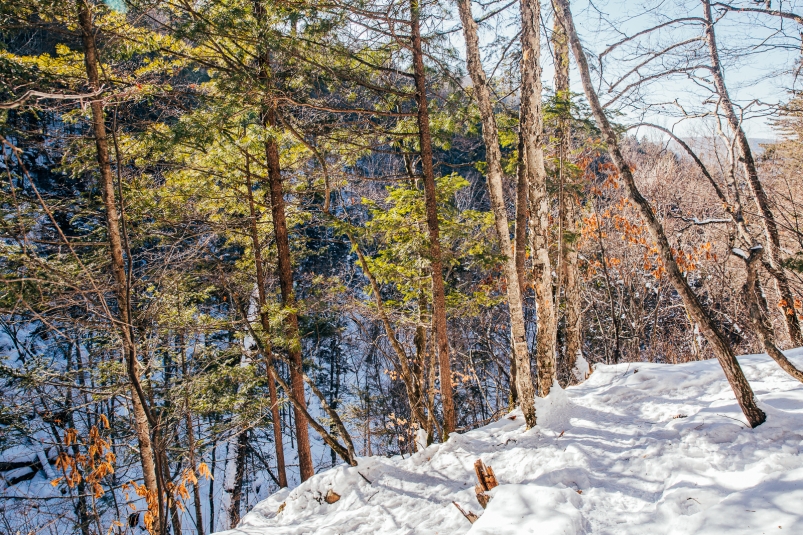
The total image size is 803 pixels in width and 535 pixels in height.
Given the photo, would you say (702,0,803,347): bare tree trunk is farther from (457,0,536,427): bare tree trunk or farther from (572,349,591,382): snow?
(457,0,536,427): bare tree trunk

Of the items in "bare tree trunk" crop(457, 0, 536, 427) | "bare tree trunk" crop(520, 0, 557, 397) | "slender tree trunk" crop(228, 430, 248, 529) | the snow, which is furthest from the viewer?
"slender tree trunk" crop(228, 430, 248, 529)

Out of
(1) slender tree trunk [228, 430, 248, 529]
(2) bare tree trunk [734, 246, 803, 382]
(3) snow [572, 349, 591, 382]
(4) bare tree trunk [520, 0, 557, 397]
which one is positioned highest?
(4) bare tree trunk [520, 0, 557, 397]

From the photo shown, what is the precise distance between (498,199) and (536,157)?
0.64 m

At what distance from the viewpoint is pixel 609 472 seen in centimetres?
364

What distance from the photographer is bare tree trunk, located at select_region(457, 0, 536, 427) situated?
17.1ft

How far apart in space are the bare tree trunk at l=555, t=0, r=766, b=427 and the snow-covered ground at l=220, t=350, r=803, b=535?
22 cm

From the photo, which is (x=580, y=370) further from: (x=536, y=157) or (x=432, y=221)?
(x=536, y=157)

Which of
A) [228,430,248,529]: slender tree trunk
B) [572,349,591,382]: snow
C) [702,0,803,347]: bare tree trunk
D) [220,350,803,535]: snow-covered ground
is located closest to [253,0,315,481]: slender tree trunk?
[220,350,803,535]: snow-covered ground

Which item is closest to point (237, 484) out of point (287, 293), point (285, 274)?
point (287, 293)

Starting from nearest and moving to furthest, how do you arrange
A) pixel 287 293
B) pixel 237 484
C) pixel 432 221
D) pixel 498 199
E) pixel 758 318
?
pixel 758 318 → pixel 498 199 → pixel 432 221 → pixel 287 293 → pixel 237 484

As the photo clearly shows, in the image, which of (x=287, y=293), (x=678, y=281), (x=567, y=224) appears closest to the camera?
(x=678, y=281)

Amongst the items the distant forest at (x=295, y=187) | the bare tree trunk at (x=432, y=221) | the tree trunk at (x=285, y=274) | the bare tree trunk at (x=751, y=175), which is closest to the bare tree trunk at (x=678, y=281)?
the distant forest at (x=295, y=187)

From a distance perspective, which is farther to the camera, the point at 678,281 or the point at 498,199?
the point at 498,199

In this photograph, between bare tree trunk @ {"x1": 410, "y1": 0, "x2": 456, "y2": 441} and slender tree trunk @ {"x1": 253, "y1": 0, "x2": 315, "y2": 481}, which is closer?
bare tree trunk @ {"x1": 410, "y1": 0, "x2": 456, "y2": 441}
